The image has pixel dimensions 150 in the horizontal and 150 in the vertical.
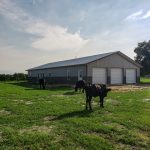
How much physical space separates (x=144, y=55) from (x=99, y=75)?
3955 centimetres

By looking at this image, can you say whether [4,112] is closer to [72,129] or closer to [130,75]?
[72,129]

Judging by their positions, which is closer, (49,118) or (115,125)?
(115,125)

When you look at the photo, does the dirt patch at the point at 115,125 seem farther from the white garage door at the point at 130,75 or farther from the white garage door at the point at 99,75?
the white garage door at the point at 130,75

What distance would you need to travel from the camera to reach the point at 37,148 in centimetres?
696

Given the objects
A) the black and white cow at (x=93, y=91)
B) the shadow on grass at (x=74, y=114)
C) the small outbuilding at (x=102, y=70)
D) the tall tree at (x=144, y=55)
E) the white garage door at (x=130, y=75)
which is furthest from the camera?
the tall tree at (x=144, y=55)

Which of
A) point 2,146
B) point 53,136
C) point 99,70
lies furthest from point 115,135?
point 99,70

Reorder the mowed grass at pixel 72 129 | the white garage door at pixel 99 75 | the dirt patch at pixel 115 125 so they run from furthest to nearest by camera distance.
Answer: the white garage door at pixel 99 75
the dirt patch at pixel 115 125
the mowed grass at pixel 72 129

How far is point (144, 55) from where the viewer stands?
72000 mm

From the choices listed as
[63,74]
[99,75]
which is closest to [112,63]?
[99,75]

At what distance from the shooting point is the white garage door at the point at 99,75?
115 feet

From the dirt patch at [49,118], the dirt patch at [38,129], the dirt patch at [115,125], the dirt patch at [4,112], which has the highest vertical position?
the dirt patch at [4,112]

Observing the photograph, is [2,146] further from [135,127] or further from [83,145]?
[135,127]

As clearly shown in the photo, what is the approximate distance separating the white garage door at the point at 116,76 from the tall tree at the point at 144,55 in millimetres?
34172

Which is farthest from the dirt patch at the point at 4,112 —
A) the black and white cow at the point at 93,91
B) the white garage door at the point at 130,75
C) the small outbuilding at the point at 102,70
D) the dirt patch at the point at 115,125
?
the white garage door at the point at 130,75
